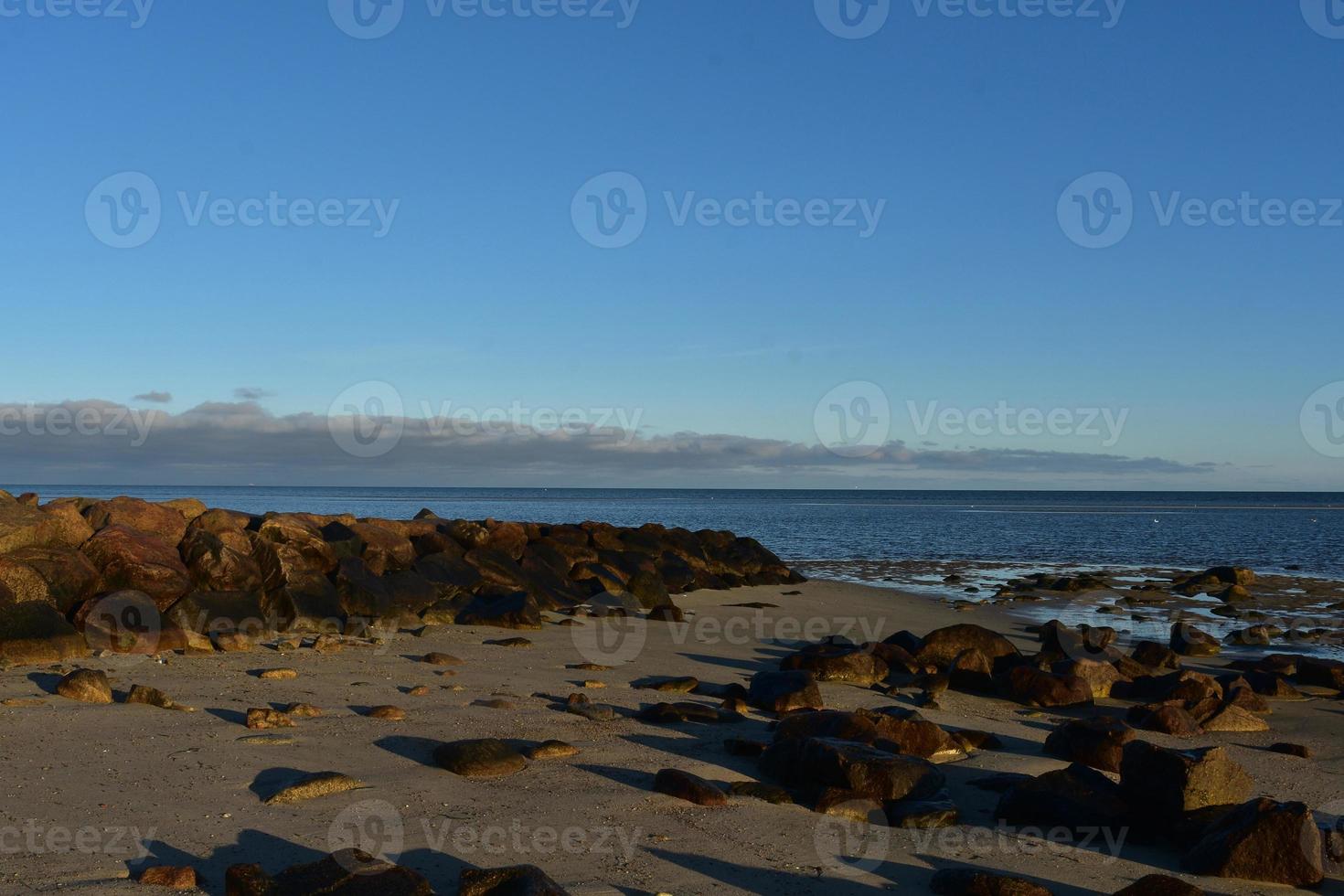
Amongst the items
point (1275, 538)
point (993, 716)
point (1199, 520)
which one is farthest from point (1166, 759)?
point (1199, 520)

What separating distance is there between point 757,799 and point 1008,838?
1.55 meters

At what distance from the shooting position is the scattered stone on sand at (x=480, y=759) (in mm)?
6926

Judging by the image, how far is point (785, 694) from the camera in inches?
377

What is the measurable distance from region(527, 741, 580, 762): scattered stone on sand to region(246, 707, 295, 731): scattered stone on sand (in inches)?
77.2

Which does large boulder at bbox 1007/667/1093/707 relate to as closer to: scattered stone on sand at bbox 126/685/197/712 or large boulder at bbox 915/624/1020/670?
large boulder at bbox 915/624/1020/670

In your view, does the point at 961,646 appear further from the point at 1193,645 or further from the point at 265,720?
the point at 265,720

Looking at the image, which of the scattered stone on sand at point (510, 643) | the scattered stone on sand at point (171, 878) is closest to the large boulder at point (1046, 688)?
the scattered stone on sand at point (510, 643)

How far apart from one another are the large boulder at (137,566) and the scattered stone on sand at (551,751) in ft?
21.0

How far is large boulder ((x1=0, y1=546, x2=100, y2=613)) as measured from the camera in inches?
438

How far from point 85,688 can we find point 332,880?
4966mm

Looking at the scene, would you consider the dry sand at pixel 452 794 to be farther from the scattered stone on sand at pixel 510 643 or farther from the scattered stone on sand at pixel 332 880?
the scattered stone on sand at pixel 510 643

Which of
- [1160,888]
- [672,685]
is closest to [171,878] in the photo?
[1160,888]
